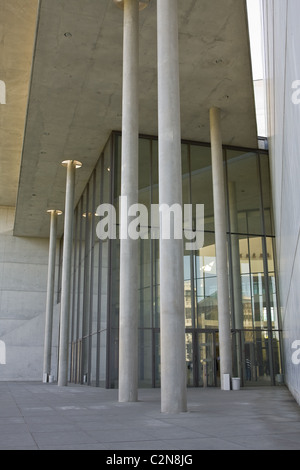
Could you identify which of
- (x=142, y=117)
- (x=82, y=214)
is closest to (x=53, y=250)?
(x=82, y=214)

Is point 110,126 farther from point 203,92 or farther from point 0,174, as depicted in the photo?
point 0,174

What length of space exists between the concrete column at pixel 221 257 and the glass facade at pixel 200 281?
2722 millimetres

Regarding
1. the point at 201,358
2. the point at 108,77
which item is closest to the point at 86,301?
the point at 201,358

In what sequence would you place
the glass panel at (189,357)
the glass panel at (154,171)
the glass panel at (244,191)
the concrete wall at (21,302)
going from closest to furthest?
the glass panel at (189,357), the glass panel at (154,171), the glass panel at (244,191), the concrete wall at (21,302)

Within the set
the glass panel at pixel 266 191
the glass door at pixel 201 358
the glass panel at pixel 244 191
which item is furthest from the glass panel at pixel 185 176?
the glass door at pixel 201 358

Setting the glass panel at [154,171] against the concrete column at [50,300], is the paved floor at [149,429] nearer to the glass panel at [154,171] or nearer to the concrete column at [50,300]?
the glass panel at [154,171]

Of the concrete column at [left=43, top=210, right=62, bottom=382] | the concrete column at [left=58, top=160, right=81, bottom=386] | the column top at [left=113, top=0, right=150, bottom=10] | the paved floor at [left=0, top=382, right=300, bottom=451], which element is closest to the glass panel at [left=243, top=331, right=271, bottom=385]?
the concrete column at [left=58, top=160, right=81, bottom=386]

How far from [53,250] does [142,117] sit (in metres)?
15.2

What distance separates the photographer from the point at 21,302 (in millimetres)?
38906

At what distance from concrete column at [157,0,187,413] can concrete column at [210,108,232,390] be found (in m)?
9.79

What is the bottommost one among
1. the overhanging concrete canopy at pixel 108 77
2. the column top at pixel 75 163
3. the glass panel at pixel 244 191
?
the glass panel at pixel 244 191

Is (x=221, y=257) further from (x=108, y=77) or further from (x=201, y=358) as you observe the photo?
(x=108, y=77)

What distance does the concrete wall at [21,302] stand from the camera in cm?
3775

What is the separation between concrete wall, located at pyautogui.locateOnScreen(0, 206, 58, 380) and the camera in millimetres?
37750
